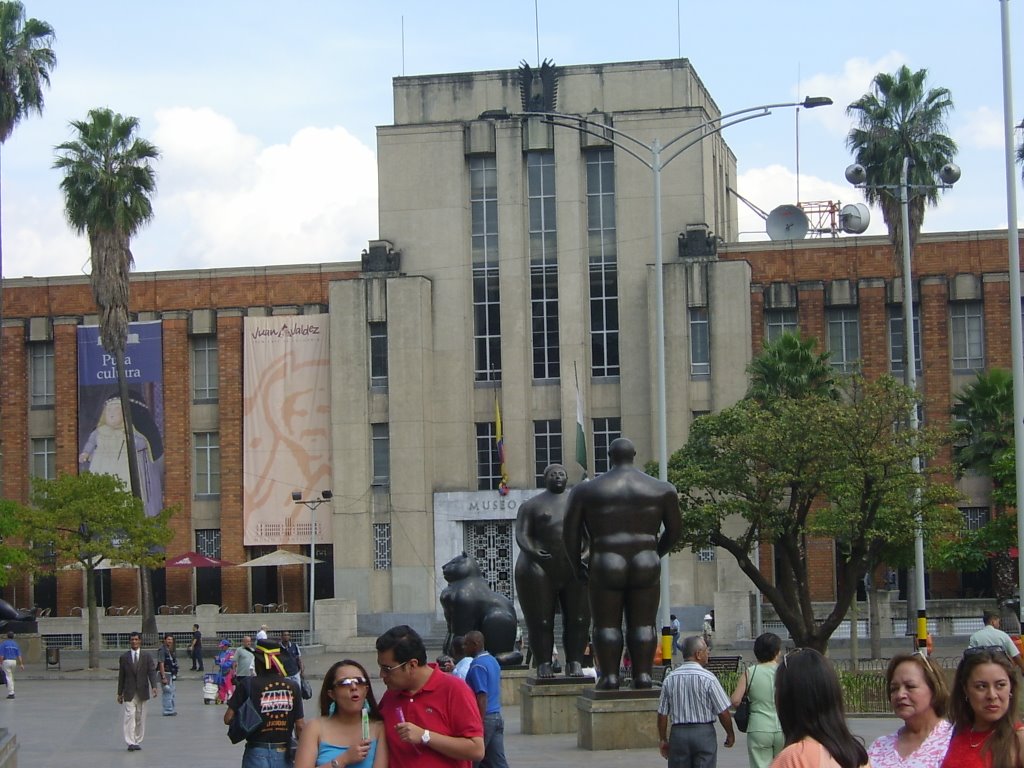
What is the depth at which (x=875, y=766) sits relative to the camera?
7.05 metres

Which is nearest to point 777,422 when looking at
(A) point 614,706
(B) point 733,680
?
(B) point 733,680

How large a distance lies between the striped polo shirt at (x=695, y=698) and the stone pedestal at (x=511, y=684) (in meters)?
12.0

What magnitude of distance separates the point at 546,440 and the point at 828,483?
76.9 ft

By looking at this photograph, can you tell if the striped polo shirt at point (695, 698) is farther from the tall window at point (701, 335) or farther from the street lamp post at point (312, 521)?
the tall window at point (701, 335)

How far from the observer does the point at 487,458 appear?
188ft

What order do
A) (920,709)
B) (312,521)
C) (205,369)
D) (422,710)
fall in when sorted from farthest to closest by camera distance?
(205,369)
(312,521)
(422,710)
(920,709)

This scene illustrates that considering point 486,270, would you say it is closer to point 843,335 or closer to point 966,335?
point 843,335

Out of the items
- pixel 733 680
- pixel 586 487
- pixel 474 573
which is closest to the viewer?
pixel 586 487

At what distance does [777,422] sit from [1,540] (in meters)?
23.0

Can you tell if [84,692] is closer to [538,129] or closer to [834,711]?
[538,129]

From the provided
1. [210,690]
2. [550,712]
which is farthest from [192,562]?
[550,712]

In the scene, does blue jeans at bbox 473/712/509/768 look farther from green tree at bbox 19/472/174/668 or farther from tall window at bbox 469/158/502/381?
tall window at bbox 469/158/502/381

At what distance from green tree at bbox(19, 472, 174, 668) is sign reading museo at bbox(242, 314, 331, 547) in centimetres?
709

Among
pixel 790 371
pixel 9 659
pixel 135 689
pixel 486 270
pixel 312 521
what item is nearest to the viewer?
pixel 135 689
